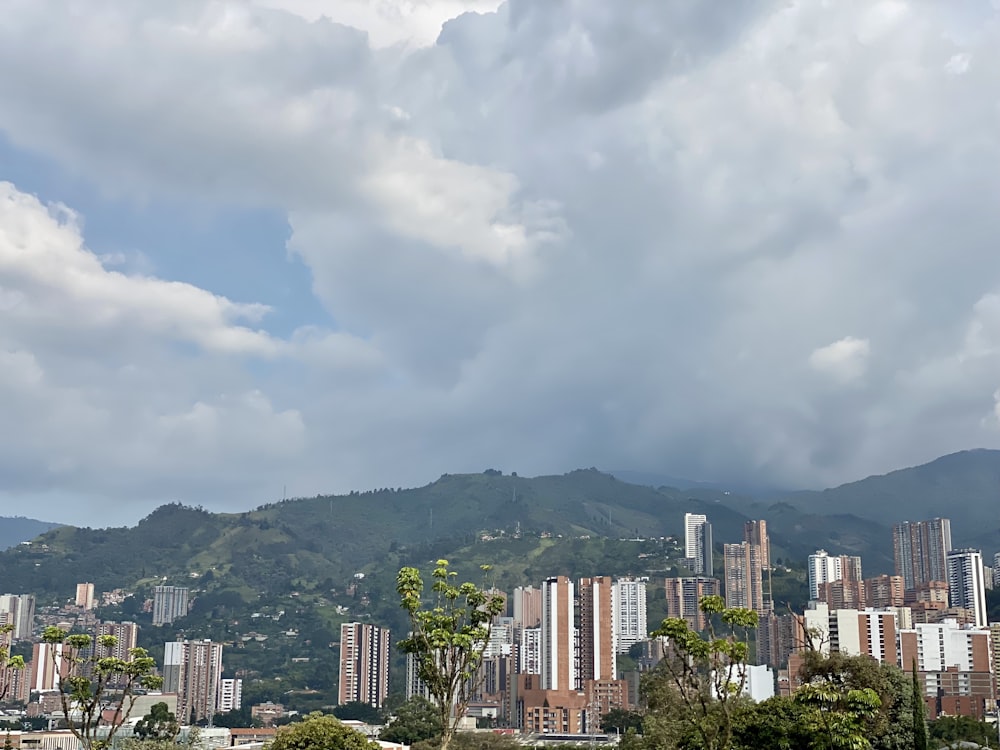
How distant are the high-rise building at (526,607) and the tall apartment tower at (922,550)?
6315 centimetres

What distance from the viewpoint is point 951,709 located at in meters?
75.2

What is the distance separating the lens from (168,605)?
195 meters

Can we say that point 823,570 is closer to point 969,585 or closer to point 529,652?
point 969,585

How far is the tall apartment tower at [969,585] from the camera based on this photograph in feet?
379

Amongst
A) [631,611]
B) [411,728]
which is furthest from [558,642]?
[631,611]

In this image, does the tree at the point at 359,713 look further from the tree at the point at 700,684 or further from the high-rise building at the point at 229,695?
the tree at the point at 700,684

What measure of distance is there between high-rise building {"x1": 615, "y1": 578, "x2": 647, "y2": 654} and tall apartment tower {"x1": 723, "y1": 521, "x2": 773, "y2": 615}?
524 inches

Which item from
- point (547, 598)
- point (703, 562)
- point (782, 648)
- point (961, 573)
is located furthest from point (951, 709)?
point (703, 562)

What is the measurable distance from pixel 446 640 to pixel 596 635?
92.8 meters

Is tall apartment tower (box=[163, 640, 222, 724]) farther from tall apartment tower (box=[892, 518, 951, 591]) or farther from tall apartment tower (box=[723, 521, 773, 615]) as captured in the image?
tall apartment tower (box=[892, 518, 951, 591])

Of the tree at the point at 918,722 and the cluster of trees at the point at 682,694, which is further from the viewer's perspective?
the tree at the point at 918,722

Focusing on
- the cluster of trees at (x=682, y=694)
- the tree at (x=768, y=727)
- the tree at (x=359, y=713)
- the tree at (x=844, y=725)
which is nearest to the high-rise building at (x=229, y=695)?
the tree at (x=359, y=713)

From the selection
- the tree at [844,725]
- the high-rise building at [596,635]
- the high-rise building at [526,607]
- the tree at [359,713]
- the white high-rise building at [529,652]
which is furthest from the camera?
the high-rise building at [526,607]

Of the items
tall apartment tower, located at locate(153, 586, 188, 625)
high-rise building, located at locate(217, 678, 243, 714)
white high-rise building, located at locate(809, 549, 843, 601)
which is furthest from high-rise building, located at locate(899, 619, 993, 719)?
tall apartment tower, located at locate(153, 586, 188, 625)
